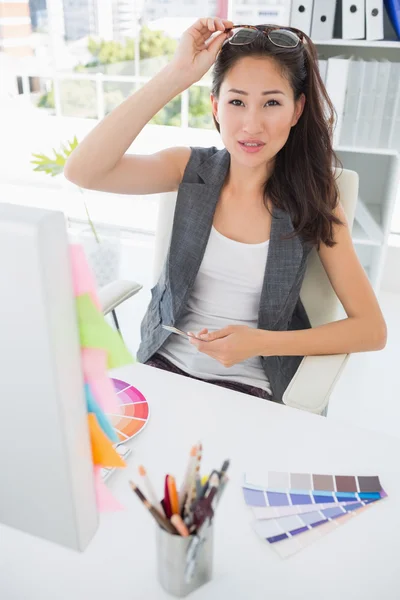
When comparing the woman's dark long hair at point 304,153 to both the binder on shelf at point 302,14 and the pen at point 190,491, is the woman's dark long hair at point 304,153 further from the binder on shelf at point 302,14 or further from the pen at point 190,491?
the binder on shelf at point 302,14

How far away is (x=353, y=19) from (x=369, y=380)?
144 cm

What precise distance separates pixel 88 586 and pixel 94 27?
4.01 meters

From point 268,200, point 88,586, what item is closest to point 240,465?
point 88,586

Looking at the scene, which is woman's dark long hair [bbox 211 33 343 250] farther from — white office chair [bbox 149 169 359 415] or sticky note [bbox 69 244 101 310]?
sticky note [bbox 69 244 101 310]

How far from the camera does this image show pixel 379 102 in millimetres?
2232

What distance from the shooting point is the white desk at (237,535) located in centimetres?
65

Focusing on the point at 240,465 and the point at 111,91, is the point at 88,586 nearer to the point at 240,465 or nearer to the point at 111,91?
the point at 240,465

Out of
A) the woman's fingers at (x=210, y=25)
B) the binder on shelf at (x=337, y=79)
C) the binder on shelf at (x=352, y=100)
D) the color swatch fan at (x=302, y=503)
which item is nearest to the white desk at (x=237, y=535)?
the color swatch fan at (x=302, y=503)

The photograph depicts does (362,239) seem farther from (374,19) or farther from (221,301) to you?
(221,301)

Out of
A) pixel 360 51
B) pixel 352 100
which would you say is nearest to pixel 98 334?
pixel 352 100

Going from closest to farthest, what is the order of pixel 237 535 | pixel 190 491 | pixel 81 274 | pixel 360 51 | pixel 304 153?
pixel 81 274, pixel 190 491, pixel 237 535, pixel 304 153, pixel 360 51

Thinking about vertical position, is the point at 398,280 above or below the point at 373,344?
below

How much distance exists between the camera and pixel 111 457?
1.78 feet

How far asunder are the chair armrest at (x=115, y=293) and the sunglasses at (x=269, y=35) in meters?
0.59
